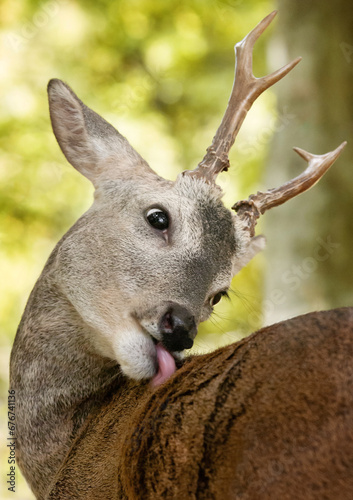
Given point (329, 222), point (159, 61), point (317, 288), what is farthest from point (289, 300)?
point (159, 61)

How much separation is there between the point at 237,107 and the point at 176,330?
1.09m

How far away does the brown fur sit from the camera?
126 cm

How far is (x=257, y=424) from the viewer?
134 cm

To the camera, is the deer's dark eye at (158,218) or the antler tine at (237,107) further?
the antler tine at (237,107)

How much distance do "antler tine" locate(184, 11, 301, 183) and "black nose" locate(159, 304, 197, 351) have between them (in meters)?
0.69

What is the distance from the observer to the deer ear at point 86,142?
266 centimetres

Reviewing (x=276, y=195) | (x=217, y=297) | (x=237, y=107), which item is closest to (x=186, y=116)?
(x=237, y=107)

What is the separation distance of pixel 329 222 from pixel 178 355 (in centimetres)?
395

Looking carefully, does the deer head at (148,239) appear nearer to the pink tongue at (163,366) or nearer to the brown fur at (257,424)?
the pink tongue at (163,366)

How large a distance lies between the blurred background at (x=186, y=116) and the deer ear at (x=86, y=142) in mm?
2900

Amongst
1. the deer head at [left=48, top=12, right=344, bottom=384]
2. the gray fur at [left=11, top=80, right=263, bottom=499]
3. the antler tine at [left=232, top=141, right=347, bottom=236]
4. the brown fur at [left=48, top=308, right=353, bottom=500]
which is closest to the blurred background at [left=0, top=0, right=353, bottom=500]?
the antler tine at [left=232, top=141, right=347, bottom=236]

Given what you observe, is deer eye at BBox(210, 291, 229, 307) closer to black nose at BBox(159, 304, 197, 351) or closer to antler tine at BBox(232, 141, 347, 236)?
antler tine at BBox(232, 141, 347, 236)

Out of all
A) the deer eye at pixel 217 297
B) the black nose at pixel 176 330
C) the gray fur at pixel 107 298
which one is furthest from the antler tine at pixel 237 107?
the black nose at pixel 176 330

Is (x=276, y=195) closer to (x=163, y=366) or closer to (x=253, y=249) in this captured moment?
(x=253, y=249)
